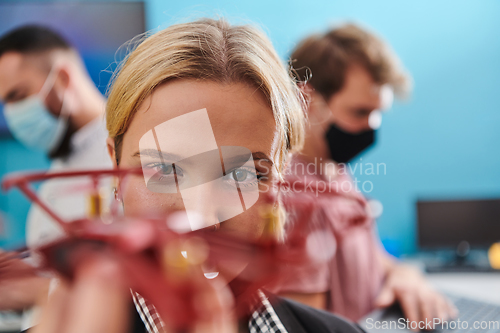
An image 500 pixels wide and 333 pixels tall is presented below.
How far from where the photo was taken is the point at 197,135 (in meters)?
0.22

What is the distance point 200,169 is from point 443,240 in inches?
72.0

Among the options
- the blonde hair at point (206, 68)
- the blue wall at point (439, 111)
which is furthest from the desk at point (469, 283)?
the blonde hair at point (206, 68)

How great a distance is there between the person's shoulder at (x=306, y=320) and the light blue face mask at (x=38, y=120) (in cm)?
57

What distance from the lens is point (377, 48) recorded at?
2.42ft

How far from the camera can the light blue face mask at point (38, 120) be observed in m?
0.68

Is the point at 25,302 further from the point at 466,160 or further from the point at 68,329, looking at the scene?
the point at 466,160

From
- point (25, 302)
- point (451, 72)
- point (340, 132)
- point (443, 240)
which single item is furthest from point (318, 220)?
point (451, 72)

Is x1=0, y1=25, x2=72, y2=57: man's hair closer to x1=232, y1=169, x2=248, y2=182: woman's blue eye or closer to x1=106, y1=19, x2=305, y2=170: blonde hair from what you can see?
x1=106, y1=19, x2=305, y2=170: blonde hair

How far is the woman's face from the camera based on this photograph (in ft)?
0.70

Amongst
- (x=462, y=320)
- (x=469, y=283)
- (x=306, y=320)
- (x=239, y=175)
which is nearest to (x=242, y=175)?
(x=239, y=175)

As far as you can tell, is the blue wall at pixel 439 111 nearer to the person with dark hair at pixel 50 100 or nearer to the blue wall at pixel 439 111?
the blue wall at pixel 439 111

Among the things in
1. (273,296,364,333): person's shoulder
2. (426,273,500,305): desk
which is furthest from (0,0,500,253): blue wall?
(273,296,364,333): person's shoulder

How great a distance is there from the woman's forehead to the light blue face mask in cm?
52

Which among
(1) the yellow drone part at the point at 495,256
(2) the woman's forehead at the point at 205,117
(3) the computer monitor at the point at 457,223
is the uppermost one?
(2) the woman's forehead at the point at 205,117
